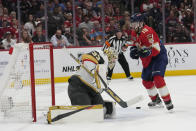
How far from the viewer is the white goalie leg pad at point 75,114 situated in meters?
3.90

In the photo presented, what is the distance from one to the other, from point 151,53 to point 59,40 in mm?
4388

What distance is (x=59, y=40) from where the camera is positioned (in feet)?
28.2

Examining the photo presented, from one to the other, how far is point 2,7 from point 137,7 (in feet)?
10.9

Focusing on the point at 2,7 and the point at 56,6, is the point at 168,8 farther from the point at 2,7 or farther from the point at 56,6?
the point at 2,7

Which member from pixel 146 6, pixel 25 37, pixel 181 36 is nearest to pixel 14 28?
pixel 25 37

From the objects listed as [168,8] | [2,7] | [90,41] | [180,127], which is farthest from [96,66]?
[168,8]

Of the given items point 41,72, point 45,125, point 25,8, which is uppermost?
point 25,8

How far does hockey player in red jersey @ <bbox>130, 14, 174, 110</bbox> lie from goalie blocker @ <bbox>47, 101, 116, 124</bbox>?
85 centimetres

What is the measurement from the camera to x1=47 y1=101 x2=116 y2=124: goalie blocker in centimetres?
390

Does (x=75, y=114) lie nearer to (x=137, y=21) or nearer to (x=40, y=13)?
(x=137, y=21)

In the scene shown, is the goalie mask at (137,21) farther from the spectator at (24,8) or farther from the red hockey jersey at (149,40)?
the spectator at (24,8)

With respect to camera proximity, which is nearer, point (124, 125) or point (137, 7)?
point (124, 125)

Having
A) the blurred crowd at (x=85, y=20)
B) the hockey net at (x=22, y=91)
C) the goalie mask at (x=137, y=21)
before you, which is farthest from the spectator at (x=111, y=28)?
the hockey net at (x=22, y=91)

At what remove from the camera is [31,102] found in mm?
4145
